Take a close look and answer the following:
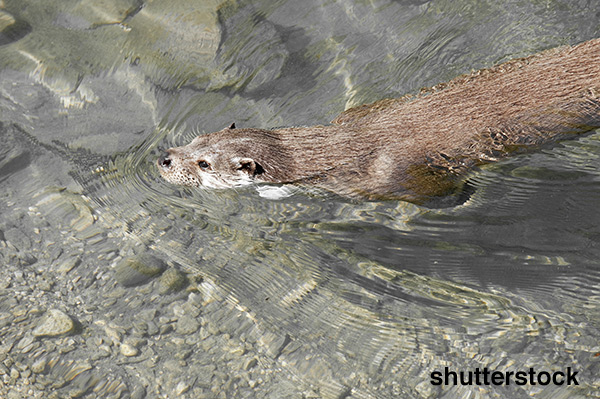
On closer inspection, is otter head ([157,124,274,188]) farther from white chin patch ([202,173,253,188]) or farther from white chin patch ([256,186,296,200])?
white chin patch ([256,186,296,200])

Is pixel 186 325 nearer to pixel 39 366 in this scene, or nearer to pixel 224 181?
pixel 39 366

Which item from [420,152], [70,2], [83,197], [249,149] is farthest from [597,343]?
[70,2]

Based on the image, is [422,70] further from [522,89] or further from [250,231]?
[250,231]

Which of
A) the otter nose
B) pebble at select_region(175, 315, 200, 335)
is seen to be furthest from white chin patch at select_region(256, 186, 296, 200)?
pebble at select_region(175, 315, 200, 335)

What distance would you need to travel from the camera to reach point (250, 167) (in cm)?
394

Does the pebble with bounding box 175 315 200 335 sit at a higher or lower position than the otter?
lower

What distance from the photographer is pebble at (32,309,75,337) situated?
354 centimetres

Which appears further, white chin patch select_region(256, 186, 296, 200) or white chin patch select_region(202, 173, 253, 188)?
white chin patch select_region(256, 186, 296, 200)

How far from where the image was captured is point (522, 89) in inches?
140

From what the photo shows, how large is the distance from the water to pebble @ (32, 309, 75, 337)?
58 cm

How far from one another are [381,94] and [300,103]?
Result: 72cm

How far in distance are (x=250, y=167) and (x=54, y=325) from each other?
1647mm

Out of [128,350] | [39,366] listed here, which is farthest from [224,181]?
[39,366]

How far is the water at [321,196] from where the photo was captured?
130 inches
